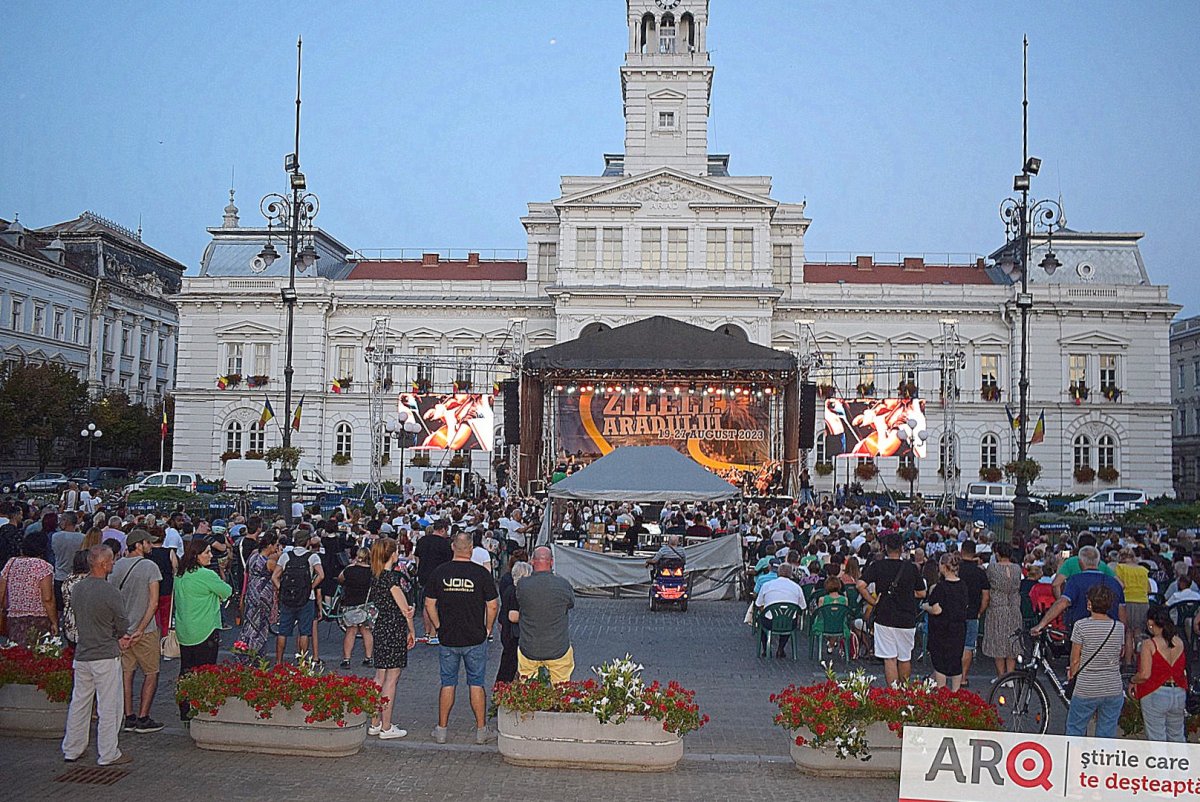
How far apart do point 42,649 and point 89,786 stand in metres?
2.06

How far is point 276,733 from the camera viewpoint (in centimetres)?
869

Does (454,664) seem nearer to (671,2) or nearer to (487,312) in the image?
(487,312)

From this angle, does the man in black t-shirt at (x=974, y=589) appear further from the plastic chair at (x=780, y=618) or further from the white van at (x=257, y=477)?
the white van at (x=257, y=477)

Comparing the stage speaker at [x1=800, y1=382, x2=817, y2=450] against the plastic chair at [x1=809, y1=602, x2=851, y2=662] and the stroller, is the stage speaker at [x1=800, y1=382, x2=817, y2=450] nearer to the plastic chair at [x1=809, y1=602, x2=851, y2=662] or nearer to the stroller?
the stroller

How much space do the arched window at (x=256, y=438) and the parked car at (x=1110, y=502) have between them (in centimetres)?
3516

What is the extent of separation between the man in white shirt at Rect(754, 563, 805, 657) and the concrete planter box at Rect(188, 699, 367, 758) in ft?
21.0

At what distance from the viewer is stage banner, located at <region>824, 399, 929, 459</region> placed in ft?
117

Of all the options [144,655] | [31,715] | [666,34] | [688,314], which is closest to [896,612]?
[144,655]

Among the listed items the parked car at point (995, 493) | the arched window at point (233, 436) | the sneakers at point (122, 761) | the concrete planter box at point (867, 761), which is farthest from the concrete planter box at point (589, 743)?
the arched window at point (233, 436)

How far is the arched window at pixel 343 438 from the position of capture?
52.3m

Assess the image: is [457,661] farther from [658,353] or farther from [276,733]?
[658,353]

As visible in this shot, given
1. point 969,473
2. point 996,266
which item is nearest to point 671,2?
point 996,266

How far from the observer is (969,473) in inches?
1978


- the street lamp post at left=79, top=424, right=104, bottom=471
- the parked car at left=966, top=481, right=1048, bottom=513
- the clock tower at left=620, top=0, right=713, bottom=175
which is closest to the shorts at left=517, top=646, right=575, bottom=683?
the parked car at left=966, top=481, right=1048, bottom=513
